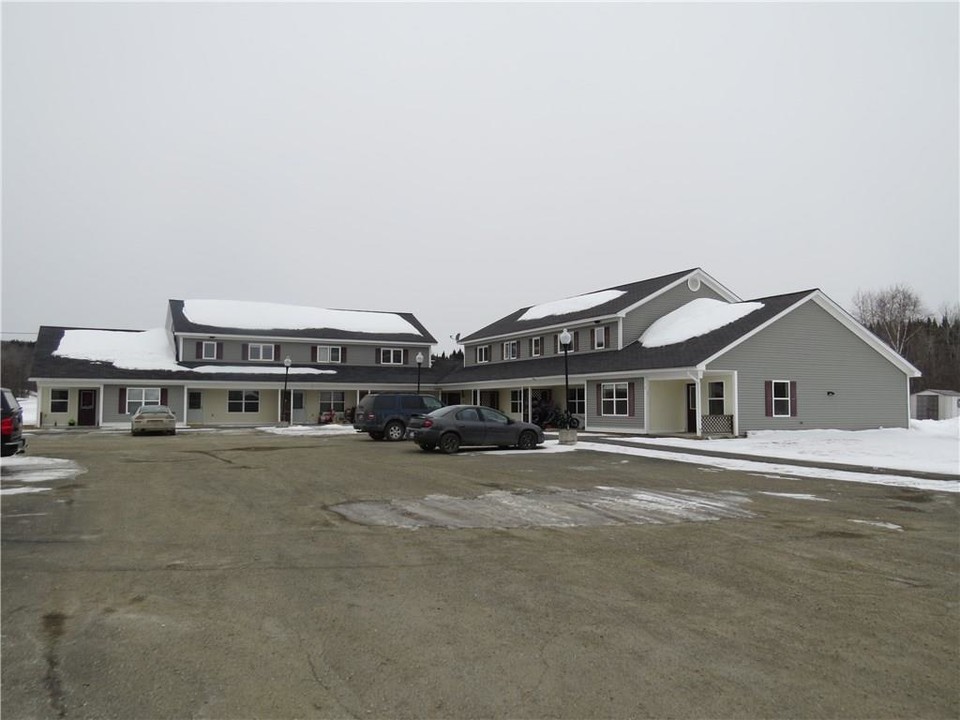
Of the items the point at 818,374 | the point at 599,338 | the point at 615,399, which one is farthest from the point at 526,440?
the point at 818,374

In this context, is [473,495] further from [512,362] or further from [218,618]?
[512,362]

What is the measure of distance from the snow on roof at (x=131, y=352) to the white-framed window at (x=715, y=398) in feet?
84.6

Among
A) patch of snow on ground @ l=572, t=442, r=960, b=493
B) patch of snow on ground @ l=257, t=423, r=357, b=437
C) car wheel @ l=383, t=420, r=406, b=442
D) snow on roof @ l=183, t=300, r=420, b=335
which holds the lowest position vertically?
patch of snow on ground @ l=572, t=442, r=960, b=493

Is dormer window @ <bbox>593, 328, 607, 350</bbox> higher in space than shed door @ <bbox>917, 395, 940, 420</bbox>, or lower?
higher

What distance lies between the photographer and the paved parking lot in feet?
13.4

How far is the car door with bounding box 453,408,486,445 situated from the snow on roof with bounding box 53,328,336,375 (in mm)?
26873

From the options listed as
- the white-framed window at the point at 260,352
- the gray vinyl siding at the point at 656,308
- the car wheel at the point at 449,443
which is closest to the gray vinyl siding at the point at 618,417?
the gray vinyl siding at the point at 656,308

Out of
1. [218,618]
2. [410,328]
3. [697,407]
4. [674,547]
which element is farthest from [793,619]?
[410,328]

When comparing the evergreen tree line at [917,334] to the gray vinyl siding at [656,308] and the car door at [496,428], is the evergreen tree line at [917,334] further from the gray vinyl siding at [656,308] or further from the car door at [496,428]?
the car door at [496,428]

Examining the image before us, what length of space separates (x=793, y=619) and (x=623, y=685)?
203cm

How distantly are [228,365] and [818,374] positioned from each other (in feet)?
114

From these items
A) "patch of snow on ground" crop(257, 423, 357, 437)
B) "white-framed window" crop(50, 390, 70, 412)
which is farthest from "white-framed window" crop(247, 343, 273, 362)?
"patch of snow on ground" crop(257, 423, 357, 437)

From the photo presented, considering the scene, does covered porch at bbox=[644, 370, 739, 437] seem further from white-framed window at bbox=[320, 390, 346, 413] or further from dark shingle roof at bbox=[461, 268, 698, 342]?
white-framed window at bbox=[320, 390, 346, 413]

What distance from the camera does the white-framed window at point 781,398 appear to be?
2975 cm
